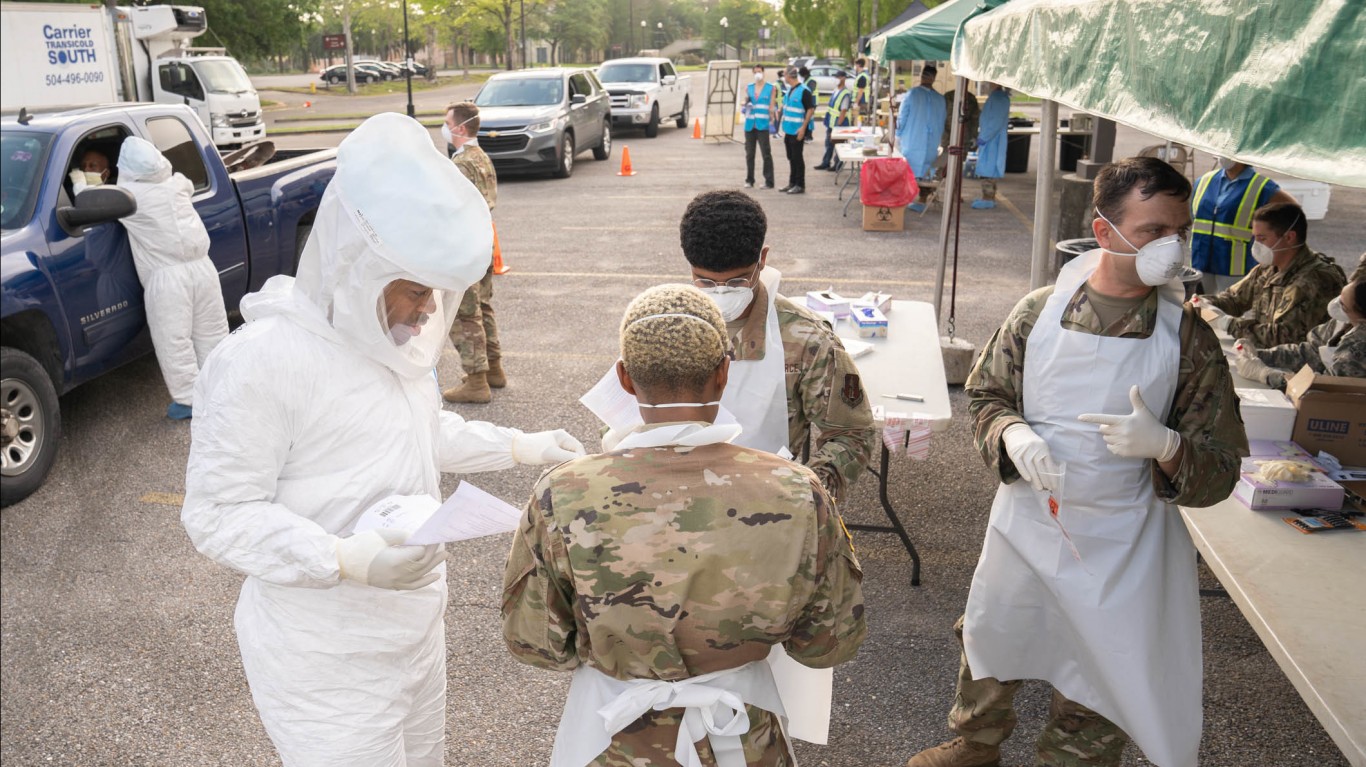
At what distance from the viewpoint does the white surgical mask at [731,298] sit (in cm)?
297

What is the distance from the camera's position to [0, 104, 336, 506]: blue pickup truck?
19.1 ft

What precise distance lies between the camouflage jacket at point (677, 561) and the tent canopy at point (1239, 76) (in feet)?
3.47

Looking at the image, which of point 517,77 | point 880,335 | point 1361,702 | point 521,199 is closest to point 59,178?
point 880,335

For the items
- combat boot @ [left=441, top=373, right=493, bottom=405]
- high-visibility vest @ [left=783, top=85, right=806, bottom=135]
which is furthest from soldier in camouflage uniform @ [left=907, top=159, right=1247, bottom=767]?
high-visibility vest @ [left=783, top=85, right=806, bottom=135]

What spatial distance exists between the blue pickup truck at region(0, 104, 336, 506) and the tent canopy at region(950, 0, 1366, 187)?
5.73 meters

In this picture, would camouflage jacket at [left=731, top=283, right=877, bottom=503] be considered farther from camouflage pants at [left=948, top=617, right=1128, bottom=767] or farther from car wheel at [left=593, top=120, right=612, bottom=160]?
car wheel at [left=593, top=120, right=612, bottom=160]

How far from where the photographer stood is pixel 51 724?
3.97 metres

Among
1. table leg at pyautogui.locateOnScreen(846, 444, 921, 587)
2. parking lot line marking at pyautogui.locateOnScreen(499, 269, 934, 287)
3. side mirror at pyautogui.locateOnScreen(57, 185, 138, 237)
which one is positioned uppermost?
side mirror at pyautogui.locateOnScreen(57, 185, 138, 237)

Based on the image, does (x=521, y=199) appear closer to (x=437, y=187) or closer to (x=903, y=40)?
(x=903, y=40)

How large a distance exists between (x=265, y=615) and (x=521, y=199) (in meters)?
14.4

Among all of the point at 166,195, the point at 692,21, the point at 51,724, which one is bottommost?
the point at 51,724

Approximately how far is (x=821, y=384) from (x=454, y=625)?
235 cm

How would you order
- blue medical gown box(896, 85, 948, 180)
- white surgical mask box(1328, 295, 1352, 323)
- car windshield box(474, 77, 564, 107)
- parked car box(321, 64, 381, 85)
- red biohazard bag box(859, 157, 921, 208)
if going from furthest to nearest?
parked car box(321, 64, 381, 85) → car windshield box(474, 77, 564, 107) → blue medical gown box(896, 85, 948, 180) → red biohazard bag box(859, 157, 921, 208) → white surgical mask box(1328, 295, 1352, 323)

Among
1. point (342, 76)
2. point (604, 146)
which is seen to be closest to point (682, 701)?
point (604, 146)
